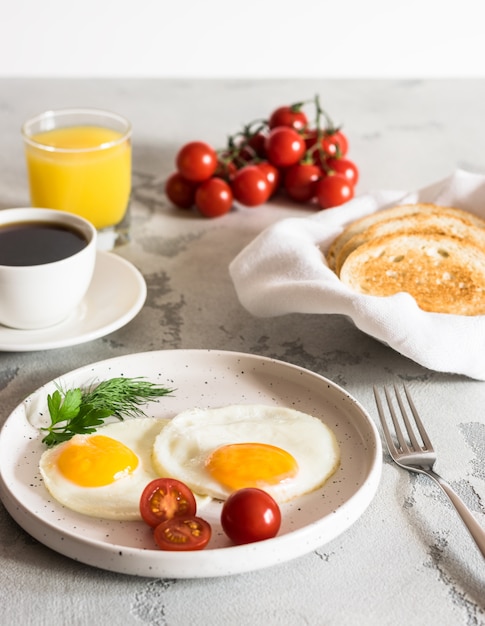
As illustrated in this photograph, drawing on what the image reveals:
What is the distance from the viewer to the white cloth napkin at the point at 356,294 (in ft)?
4.90

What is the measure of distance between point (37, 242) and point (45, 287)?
0.14 metres

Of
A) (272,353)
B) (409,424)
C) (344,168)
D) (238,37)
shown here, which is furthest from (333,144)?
(238,37)

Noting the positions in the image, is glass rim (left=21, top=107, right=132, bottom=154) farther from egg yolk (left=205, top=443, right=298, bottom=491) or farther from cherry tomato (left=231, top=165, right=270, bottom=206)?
egg yolk (left=205, top=443, right=298, bottom=491)

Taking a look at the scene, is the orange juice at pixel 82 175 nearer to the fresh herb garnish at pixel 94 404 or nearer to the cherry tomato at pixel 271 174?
the cherry tomato at pixel 271 174

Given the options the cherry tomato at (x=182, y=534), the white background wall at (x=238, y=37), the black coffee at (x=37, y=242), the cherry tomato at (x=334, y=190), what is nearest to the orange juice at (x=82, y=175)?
the black coffee at (x=37, y=242)

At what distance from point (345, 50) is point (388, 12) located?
33 centimetres

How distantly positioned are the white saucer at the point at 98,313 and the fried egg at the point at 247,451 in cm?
37

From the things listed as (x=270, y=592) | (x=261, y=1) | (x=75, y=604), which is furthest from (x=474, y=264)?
(x=261, y=1)

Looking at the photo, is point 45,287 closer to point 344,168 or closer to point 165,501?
point 165,501

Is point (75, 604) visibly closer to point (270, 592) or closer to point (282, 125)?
point (270, 592)

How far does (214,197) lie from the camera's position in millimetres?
2258

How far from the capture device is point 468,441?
4.68ft

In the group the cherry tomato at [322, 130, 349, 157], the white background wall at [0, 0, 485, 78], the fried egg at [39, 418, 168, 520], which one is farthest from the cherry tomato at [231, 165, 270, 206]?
the white background wall at [0, 0, 485, 78]

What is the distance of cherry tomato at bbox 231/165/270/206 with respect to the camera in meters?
2.29
